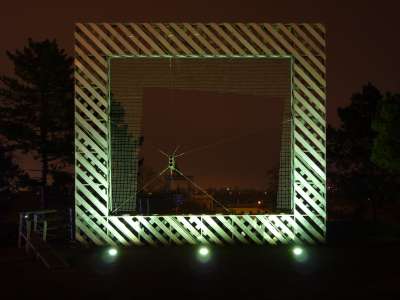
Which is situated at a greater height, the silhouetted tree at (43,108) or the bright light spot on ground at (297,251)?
the silhouetted tree at (43,108)

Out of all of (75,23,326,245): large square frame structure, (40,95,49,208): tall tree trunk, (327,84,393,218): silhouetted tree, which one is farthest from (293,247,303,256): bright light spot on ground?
(40,95,49,208): tall tree trunk

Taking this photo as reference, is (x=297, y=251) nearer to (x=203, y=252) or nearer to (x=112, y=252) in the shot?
(x=203, y=252)

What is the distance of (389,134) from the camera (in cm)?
1423

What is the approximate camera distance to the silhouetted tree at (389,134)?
46.5 ft

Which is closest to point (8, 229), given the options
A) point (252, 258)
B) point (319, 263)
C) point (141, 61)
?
point (141, 61)

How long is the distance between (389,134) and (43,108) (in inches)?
391

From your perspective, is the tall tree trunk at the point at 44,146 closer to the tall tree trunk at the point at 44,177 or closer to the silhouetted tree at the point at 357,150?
the tall tree trunk at the point at 44,177

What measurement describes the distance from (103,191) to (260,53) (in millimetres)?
4038

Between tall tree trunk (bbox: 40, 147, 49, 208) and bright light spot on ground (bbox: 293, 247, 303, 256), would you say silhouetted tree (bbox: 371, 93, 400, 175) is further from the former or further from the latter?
tall tree trunk (bbox: 40, 147, 49, 208)

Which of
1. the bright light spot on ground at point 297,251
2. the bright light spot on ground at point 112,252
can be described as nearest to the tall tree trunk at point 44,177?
the bright light spot on ground at point 112,252

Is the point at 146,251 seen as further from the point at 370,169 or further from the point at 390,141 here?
the point at 370,169

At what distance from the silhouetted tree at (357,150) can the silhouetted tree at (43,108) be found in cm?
774

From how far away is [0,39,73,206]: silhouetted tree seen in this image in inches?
734

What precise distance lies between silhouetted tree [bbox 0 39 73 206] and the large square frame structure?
6.32 metres
